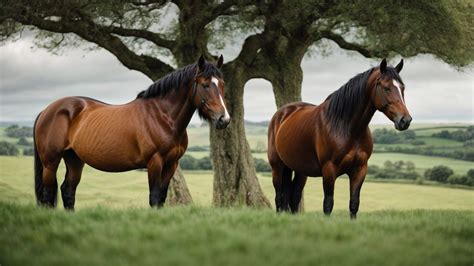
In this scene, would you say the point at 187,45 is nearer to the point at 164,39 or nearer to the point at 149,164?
the point at 164,39

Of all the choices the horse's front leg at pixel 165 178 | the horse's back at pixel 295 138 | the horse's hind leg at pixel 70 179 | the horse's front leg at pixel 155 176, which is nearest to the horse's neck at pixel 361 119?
the horse's back at pixel 295 138

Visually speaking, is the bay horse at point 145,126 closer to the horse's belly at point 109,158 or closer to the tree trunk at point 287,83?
the horse's belly at point 109,158

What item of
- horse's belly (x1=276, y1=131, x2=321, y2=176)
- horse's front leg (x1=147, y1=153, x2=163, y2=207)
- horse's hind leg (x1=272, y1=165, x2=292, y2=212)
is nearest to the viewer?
horse's front leg (x1=147, y1=153, x2=163, y2=207)

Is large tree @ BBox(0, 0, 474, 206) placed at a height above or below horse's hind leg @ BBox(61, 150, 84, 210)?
above

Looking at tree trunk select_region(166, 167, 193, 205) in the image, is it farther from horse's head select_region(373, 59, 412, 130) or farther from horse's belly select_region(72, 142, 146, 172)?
horse's head select_region(373, 59, 412, 130)

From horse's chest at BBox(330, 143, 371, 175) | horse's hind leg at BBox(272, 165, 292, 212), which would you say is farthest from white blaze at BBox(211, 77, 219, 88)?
horse's hind leg at BBox(272, 165, 292, 212)

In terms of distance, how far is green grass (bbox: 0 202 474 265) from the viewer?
608 cm

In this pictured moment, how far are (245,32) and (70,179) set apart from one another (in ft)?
31.4

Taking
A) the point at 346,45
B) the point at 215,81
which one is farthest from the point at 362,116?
the point at 346,45

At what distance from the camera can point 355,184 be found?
10000 mm

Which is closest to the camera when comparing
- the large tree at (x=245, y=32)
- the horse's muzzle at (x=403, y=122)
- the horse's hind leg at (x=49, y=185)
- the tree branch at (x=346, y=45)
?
the horse's muzzle at (x=403, y=122)

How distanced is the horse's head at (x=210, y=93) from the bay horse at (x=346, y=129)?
186 centimetres

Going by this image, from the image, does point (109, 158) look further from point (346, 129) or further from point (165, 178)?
point (346, 129)

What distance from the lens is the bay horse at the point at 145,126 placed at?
961cm
